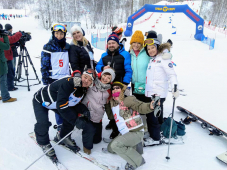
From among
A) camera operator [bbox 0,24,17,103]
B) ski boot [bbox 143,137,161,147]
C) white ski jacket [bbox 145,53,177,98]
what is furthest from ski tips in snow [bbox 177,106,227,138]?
camera operator [bbox 0,24,17,103]

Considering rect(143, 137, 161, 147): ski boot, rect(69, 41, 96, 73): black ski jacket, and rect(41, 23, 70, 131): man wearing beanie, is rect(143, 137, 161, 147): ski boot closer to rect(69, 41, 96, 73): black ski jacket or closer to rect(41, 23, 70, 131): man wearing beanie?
rect(69, 41, 96, 73): black ski jacket

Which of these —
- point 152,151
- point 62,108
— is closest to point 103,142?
point 152,151

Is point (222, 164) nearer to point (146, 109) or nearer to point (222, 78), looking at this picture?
point (146, 109)

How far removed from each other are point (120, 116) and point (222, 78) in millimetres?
6009

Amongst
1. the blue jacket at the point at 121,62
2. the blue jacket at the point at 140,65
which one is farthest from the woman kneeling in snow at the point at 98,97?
the blue jacket at the point at 140,65

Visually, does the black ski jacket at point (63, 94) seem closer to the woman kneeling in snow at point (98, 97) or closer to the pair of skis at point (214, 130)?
the woman kneeling in snow at point (98, 97)

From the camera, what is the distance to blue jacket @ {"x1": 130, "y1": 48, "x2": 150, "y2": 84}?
2535mm

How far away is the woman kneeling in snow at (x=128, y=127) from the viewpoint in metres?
2.07

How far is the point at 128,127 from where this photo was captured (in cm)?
214

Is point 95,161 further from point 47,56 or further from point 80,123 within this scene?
point 47,56

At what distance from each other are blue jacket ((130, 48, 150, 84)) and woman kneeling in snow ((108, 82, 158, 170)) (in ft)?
1.75

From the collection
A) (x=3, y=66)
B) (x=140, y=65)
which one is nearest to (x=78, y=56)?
(x=140, y=65)

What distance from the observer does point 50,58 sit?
2.50 metres

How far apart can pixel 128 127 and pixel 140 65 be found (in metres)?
1.02
